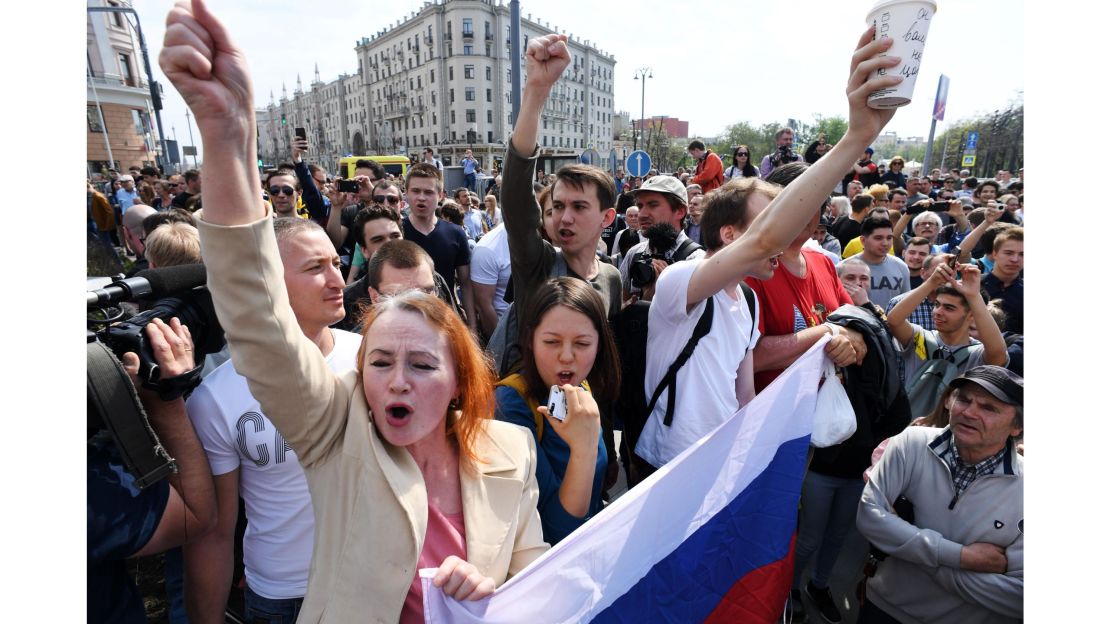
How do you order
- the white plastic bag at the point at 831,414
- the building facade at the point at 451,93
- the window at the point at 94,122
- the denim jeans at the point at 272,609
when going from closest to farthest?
1. the denim jeans at the point at 272,609
2. the white plastic bag at the point at 831,414
3. the window at the point at 94,122
4. the building facade at the point at 451,93

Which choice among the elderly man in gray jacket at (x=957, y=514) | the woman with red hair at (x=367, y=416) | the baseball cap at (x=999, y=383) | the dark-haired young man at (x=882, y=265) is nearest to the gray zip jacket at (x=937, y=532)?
the elderly man in gray jacket at (x=957, y=514)

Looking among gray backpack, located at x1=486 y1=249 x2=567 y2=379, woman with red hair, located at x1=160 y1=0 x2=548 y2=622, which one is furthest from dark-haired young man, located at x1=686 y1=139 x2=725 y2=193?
woman with red hair, located at x1=160 y1=0 x2=548 y2=622

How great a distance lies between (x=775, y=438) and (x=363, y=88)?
100108mm

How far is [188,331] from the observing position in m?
1.50

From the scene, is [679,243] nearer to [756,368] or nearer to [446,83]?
[756,368]

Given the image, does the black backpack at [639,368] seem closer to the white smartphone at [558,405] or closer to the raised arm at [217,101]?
the white smartphone at [558,405]

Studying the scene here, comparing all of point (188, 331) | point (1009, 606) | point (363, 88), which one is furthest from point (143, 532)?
point (363, 88)

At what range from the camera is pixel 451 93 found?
238ft

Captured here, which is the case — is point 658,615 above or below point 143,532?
below

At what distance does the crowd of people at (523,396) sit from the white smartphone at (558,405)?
21 millimetres

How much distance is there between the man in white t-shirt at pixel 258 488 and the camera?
5.74 feet

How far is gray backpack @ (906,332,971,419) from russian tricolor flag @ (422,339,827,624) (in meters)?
1.33

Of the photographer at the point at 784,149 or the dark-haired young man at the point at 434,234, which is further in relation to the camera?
the photographer at the point at 784,149

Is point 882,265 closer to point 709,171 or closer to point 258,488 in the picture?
point 709,171
